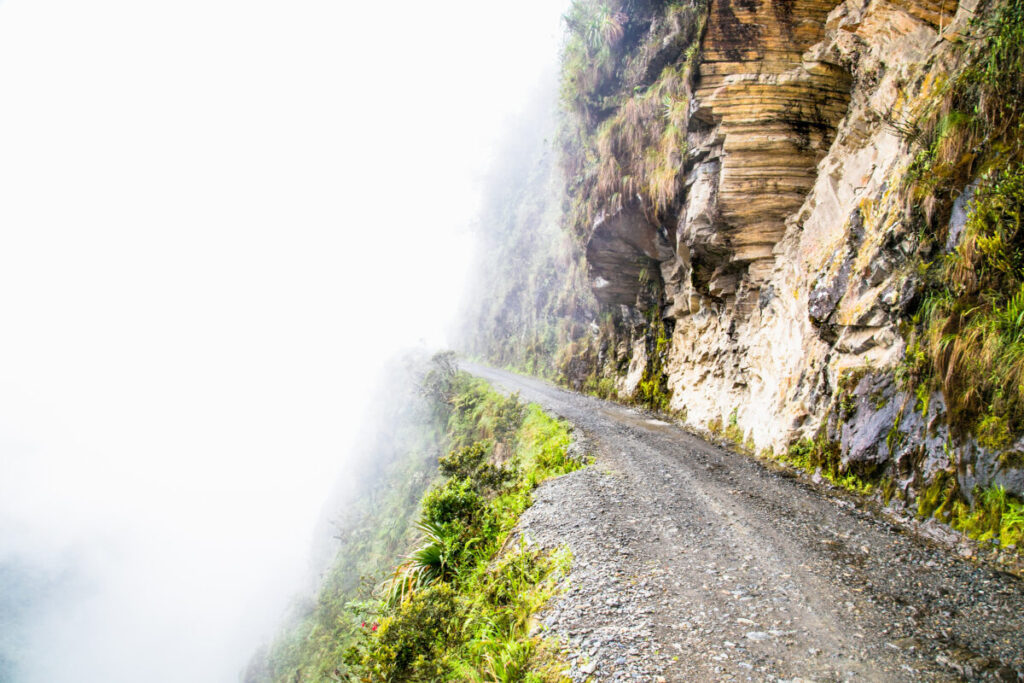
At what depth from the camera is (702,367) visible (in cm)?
1215

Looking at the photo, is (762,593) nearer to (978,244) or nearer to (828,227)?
(978,244)

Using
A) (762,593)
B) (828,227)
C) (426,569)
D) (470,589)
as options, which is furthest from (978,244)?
(426,569)

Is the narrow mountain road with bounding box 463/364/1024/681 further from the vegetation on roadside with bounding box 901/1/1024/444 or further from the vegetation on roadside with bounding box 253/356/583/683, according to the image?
the vegetation on roadside with bounding box 901/1/1024/444

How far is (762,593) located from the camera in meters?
4.18

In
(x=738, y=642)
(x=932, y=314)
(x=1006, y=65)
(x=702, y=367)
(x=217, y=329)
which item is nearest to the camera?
(x=738, y=642)

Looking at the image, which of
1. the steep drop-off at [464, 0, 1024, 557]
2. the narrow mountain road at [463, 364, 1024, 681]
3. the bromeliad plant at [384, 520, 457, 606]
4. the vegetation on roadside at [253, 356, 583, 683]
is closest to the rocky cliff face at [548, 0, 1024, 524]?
the steep drop-off at [464, 0, 1024, 557]

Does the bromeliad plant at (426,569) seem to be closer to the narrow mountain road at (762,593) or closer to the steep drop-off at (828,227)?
the narrow mountain road at (762,593)

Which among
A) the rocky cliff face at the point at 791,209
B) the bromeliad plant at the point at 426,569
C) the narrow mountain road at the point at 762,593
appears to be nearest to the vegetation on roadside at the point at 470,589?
the bromeliad plant at the point at 426,569

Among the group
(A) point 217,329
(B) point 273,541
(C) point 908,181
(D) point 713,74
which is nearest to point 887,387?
(C) point 908,181

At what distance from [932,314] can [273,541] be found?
211ft

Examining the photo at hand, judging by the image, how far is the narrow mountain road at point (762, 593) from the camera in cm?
322

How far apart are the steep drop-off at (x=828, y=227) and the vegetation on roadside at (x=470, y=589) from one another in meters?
4.44

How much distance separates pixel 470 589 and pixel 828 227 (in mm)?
9184

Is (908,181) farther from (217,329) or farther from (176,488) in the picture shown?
(217,329)
